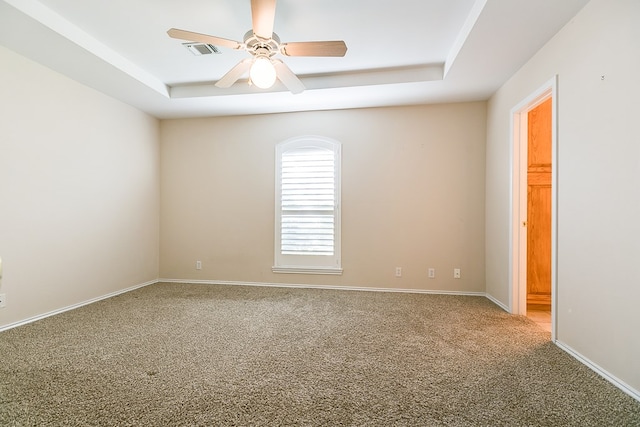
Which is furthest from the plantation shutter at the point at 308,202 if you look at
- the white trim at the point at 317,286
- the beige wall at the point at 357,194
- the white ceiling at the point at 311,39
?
the white ceiling at the point at 311,39

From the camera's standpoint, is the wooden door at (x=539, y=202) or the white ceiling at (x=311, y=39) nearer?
the white ceiling at (x=311, y=39)

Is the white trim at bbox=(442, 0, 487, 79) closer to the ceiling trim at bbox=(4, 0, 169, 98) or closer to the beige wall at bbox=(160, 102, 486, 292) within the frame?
the beige wall at bbox=(160, 102, 486, 292)

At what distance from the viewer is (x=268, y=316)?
10.4 feet

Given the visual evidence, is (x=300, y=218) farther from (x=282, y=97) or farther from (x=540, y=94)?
(x=540, y=94)

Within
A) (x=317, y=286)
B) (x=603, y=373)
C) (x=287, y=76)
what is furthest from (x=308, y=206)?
(x=603, y=373)

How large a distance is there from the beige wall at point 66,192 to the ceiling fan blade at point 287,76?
96.1 inches

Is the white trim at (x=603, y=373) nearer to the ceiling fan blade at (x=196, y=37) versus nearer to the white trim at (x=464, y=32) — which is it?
the white trim at (x=464, y=32)

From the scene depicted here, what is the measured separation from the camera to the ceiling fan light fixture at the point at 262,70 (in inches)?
93.0

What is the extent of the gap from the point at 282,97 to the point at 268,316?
8.65 feet

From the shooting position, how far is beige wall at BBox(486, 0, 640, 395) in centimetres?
179

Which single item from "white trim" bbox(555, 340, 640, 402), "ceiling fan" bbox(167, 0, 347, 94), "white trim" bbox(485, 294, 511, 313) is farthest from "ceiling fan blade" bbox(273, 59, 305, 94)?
"white trim" bbox(485, 294, 511, 313)

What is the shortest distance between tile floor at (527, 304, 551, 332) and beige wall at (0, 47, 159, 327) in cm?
488

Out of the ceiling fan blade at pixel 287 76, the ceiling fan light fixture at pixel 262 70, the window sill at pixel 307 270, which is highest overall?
the ceiling fan blade at pixel 287 76

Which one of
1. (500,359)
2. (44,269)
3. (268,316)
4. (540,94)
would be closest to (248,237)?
(268,316)
